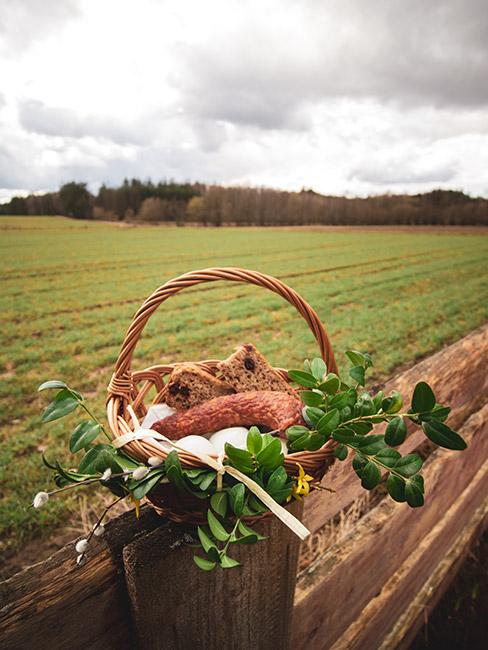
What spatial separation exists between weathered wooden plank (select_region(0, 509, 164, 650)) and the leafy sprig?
0.45 meters

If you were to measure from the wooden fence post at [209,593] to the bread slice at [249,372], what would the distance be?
49 cm

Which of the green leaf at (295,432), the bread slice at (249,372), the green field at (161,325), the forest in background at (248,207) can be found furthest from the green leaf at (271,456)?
the forest in background at (248,207)

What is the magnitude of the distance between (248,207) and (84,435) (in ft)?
238

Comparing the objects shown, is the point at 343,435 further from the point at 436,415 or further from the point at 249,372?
the point at 249,372

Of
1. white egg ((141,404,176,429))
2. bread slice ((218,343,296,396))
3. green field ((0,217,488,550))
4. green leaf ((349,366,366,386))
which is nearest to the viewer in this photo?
green leaf ((349,366,366,386))

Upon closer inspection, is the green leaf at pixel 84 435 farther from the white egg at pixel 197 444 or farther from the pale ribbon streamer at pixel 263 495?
the white egg at pixel 197 444

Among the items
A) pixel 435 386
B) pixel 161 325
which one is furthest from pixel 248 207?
pixel 435 386

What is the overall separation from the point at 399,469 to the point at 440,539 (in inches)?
68.9

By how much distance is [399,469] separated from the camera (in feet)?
2.76

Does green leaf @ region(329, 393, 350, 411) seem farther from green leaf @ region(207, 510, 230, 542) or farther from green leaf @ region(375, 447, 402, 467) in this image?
green leaf @ region(207, 510, 230, 542)

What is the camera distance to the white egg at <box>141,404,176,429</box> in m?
1.30

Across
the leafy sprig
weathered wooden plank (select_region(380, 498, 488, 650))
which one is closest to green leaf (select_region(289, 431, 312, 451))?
the leafy sprig

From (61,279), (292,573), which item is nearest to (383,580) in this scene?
(292,573)

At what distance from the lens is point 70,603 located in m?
0.68
